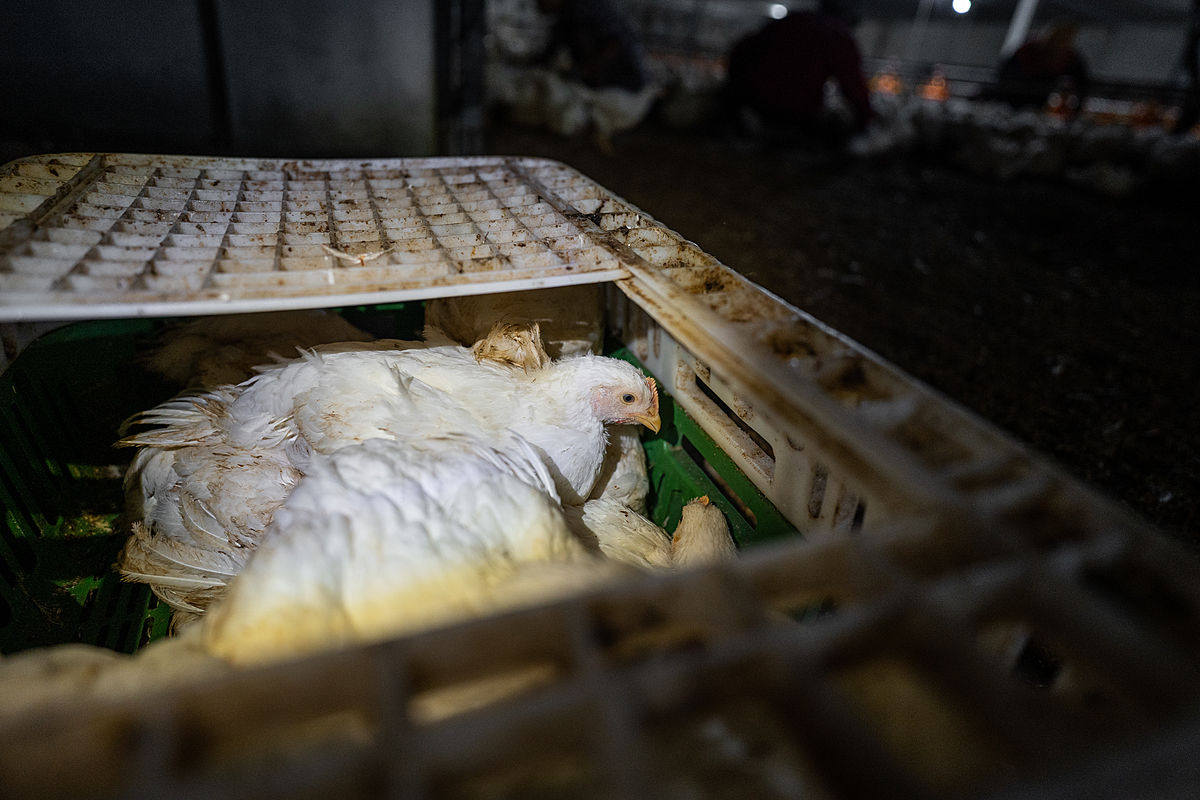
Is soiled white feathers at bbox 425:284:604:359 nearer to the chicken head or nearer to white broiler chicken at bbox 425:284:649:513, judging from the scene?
white broiler chicken at bbox 425:284:649:513

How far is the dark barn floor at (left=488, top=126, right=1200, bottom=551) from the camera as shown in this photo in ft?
8.21

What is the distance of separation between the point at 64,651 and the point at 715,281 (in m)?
1.22

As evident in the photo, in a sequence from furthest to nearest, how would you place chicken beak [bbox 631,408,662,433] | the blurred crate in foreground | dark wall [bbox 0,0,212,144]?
dark wall [bbox 0,0,212,144]
chicken beak [bbox 631,408,662,433]
the blurred crate in foreground

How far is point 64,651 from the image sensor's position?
2.79 feet

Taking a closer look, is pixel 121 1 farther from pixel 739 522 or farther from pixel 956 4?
pixel 956 4

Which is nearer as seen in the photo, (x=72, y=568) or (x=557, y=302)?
(x=72, y=568)

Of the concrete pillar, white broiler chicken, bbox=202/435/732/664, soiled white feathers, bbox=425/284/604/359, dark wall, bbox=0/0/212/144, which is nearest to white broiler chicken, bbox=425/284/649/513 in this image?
soiled white feathers, bbox=425/284/604/359

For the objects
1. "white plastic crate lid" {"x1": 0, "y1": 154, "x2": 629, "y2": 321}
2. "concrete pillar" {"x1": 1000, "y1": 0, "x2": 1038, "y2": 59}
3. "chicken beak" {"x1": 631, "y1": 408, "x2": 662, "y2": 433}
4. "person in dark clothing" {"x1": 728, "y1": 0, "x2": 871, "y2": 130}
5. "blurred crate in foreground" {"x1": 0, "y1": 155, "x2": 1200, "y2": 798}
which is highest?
"concrete pillar" {"x1": 1000, "y1": 0, "x2": 1038, "y2": 59}

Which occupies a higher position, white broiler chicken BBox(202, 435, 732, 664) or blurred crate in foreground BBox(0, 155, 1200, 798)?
blurred crate in foreground BBox(0, 155, 1200, 798)

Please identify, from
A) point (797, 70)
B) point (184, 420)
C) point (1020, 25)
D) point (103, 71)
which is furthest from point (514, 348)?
point (1020, 25)

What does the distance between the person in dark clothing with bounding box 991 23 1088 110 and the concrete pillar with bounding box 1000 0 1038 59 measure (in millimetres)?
6011

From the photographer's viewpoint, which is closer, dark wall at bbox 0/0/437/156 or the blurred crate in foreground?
the blurred crate in foreground

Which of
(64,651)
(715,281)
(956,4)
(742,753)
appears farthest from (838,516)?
(956,4)

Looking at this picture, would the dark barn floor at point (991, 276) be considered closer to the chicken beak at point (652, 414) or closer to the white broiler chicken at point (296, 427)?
the chicken beak at point (652, 414)
